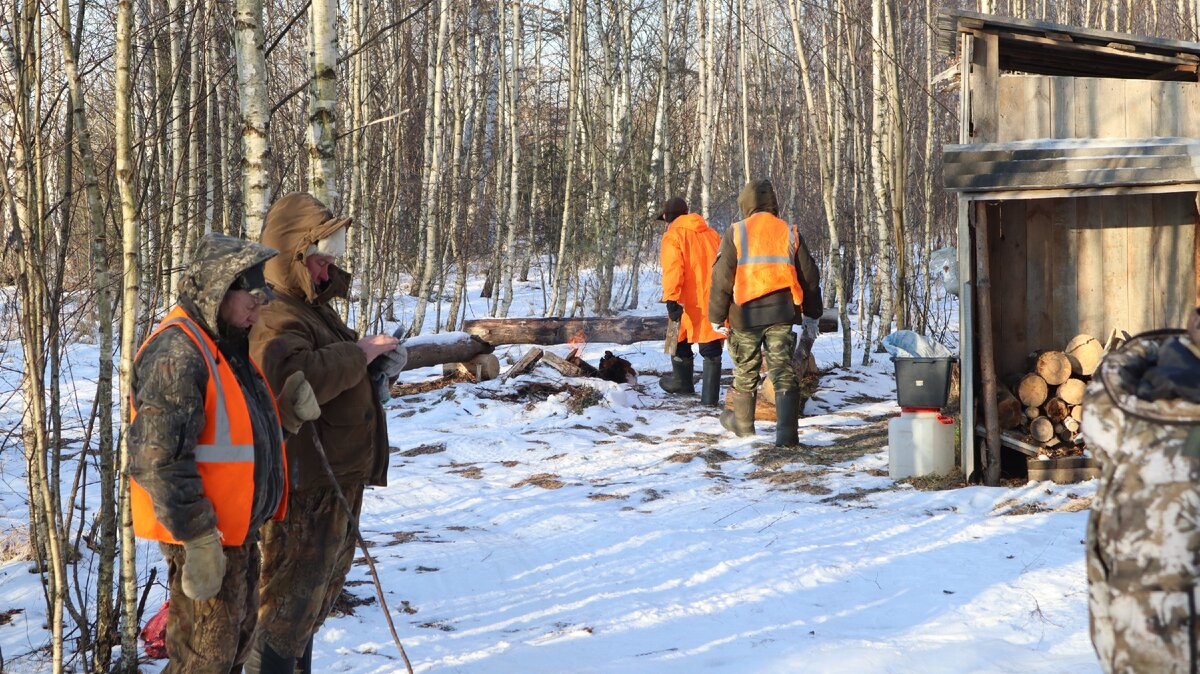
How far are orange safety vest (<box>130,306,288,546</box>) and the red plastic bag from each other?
1778 mm

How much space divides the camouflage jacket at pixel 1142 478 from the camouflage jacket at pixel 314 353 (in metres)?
2.37

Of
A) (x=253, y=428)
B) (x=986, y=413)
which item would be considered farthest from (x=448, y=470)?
(x=253, y=428)

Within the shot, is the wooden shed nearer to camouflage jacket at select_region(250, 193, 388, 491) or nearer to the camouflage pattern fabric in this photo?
camouflage jacket at select_region(250, 193, 388, 491)

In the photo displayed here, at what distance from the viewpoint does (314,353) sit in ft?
11.9

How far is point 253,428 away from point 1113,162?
6154mm

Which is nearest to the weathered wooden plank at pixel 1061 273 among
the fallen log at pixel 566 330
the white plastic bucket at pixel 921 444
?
the white plastic bucket at pixel 921 444

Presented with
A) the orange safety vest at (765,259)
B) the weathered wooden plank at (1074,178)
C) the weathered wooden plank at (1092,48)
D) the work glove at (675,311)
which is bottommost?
the work glove at (675,311)

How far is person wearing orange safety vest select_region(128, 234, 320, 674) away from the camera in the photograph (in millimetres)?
2996

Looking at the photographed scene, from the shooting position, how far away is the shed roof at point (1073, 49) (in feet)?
24.7

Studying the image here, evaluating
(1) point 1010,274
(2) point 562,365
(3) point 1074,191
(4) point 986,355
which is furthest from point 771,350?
(2) point 562,365

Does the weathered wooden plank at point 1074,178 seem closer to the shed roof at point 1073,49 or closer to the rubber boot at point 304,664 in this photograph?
the shed roof at point 1073,49

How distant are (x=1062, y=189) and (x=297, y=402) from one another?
573 centimetres

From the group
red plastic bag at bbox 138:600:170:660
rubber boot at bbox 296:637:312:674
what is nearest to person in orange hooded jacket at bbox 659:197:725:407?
red plastic bag at bbox 138:600:170:660

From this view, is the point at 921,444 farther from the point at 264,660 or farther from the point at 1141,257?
the point at 264,660
